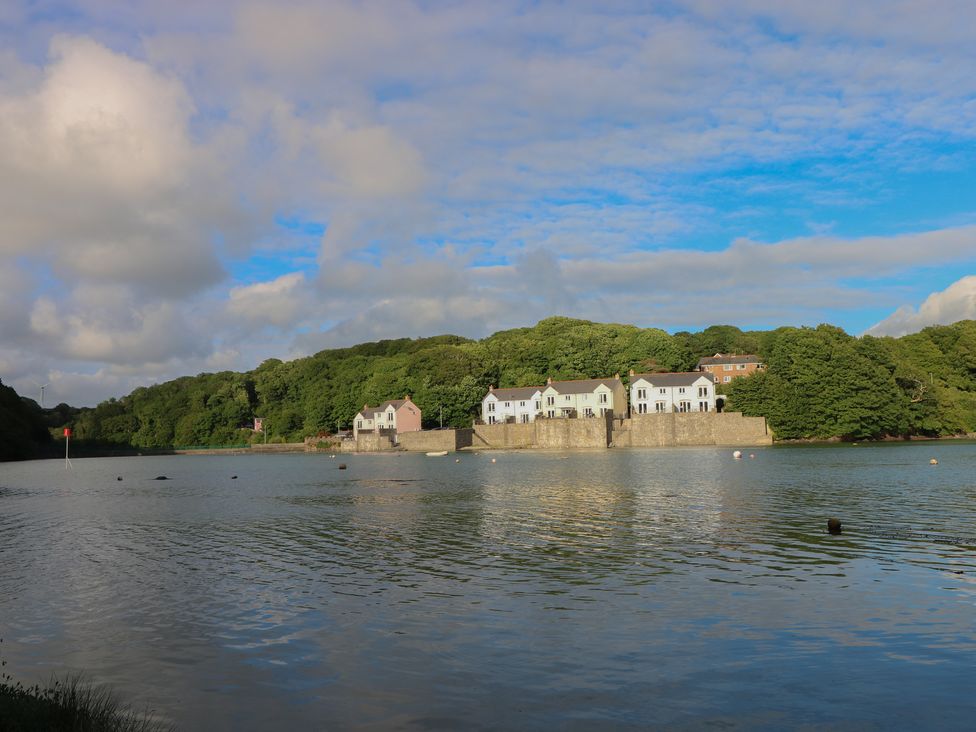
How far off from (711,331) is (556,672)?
186516mm

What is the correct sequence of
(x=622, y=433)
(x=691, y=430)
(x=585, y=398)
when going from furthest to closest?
(x=585, y=398), (x=622, y=433), (x=691, y=430)

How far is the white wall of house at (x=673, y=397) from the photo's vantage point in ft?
Answer: 423

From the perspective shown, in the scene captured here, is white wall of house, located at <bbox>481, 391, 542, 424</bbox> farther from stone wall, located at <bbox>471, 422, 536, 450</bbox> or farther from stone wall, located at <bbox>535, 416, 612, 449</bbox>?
stone wall, located at <bbox>535, 416, 612, 449</bbox>

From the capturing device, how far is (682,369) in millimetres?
154125

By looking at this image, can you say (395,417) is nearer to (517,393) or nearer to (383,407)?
(383,407)

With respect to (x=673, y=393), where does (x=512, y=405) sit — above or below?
below

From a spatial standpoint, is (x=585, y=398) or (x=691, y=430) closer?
(x=691, y=430)

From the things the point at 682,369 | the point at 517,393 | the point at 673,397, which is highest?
the point at 682,369

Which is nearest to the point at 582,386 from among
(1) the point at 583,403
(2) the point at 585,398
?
(2) the point at 585,398

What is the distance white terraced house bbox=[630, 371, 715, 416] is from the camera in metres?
129

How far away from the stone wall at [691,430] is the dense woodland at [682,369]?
105 inches

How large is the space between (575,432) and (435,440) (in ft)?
91.3

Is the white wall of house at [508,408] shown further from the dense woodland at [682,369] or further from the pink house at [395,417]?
the pink house at [395,417]

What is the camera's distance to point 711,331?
7490 inches
